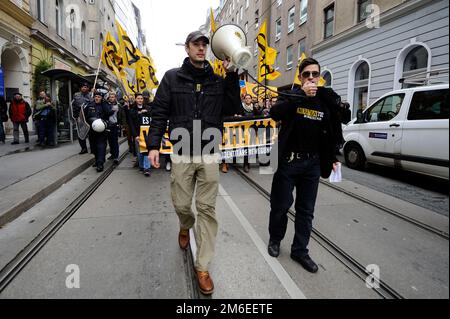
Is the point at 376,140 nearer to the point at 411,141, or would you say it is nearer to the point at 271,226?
the point at 411,141

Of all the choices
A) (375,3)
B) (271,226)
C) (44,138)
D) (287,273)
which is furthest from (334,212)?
(375,3)

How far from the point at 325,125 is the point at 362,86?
13128 millimetres

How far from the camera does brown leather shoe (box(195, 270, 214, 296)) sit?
2428 mm

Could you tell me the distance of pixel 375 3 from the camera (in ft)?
43.9

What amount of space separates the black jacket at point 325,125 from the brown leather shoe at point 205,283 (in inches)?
52.5

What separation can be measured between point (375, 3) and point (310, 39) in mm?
7470

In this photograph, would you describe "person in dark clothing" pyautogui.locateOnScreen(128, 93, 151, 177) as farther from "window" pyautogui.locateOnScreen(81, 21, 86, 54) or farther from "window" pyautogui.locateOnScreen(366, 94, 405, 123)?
"window" pyautogui.locateOnScreen(81, 21, 86, 54)

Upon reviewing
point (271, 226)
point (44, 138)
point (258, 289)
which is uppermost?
point (44, 138)

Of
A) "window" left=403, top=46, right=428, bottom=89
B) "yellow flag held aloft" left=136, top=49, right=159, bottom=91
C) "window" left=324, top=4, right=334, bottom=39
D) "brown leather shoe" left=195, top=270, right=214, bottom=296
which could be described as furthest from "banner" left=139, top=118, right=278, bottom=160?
"window" left=324, top=4, right=334, bottom=39

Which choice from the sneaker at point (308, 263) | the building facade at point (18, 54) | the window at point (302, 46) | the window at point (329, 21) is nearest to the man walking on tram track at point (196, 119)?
the sneaker at point (308, 263)

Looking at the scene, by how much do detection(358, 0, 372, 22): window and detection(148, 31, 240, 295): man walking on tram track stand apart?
1434 centimetres

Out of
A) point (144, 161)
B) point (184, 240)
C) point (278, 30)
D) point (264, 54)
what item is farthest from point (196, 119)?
point (278, 30)

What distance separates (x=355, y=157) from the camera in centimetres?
810

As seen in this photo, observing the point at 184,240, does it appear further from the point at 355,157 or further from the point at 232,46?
the point at 355,157
